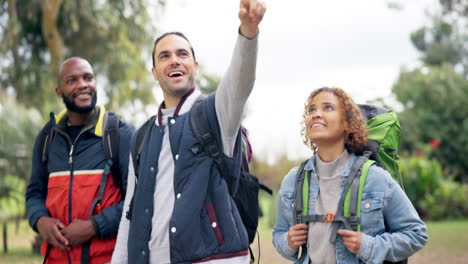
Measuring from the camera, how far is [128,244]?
3219 millimetres

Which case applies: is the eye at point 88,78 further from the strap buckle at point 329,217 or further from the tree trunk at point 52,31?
the tree trunk at point 52,31

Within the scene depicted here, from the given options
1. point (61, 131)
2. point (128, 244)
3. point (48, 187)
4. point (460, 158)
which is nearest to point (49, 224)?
point (48, 187)

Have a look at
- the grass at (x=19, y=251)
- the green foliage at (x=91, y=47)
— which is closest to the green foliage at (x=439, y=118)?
the green foliage at (x=91, y=47)

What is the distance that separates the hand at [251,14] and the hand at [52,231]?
2004 mm

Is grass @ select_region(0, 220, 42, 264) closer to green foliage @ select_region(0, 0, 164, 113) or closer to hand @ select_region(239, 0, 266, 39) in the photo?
green foliage @ select_region(0, 0, 164, 113)

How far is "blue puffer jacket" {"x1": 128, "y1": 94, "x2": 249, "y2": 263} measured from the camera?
2938mm

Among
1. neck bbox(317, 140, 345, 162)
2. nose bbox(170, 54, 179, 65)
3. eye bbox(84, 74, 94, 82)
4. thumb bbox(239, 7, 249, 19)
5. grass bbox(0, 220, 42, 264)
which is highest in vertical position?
thumb bbox(239, 7, 249, 19)

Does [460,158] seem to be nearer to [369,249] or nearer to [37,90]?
[37,90]

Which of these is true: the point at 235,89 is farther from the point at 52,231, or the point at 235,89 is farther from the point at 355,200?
the point at 52,231

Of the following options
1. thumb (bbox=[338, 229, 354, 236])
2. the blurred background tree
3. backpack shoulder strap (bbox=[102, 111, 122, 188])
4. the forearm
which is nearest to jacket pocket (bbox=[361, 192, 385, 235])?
thumb (bbox=[338, 229, 354, 236])

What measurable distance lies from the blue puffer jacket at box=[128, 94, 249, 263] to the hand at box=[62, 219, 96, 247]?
0.79 metres

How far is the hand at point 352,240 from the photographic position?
3094 millimetres

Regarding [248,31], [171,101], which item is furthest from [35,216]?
[248,31]

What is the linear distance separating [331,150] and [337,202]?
309 mm
